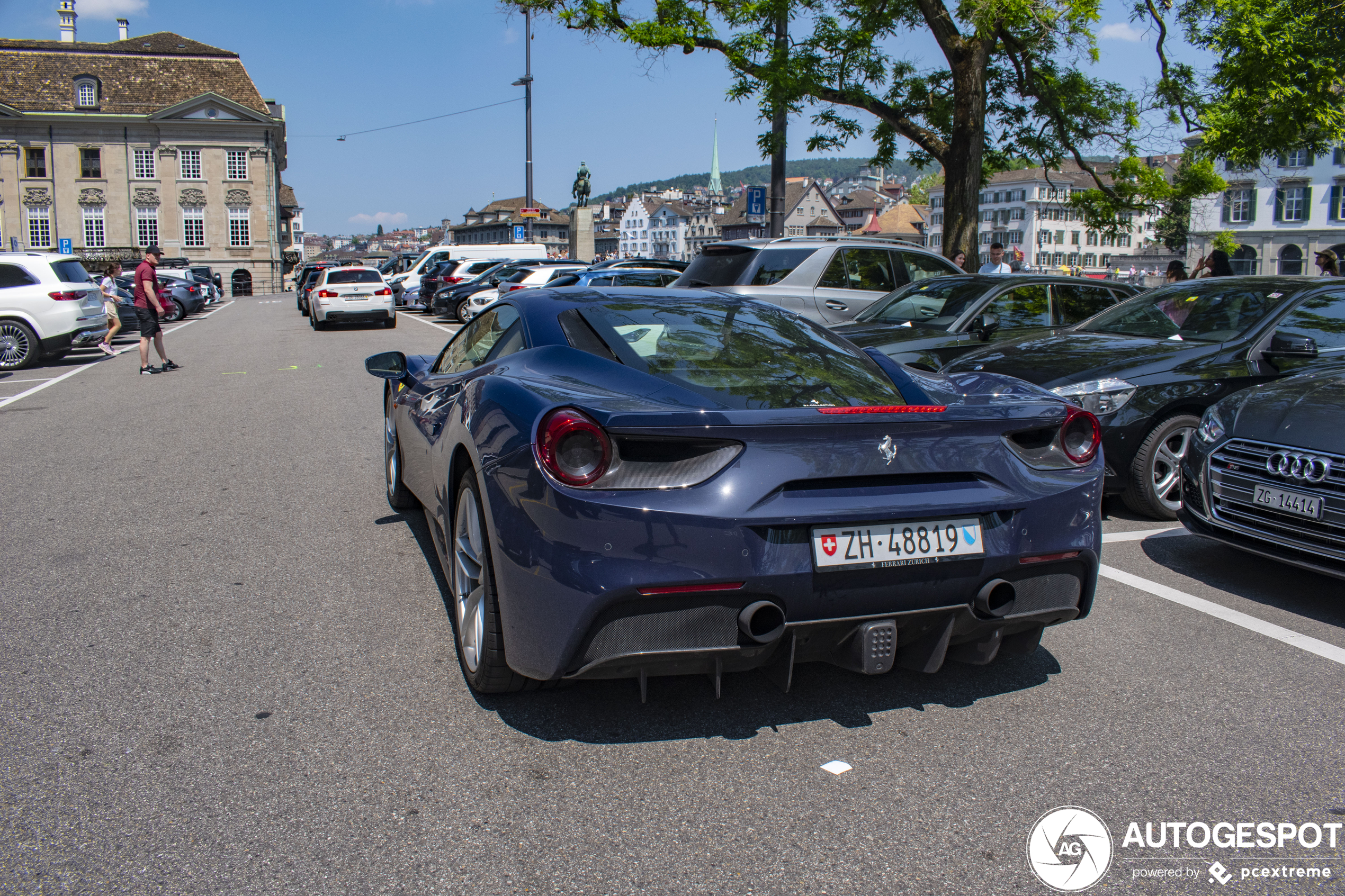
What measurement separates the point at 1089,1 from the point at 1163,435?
10.8m

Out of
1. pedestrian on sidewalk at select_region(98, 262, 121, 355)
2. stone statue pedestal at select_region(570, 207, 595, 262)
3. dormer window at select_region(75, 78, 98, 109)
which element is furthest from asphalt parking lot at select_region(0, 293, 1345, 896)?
dormer window at select_region(75, 78, 98, 109)

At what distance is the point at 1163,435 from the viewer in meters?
5.96

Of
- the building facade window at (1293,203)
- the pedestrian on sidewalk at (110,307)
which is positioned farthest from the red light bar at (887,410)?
the building facade window at (1293,203)

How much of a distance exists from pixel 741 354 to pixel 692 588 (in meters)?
1.25

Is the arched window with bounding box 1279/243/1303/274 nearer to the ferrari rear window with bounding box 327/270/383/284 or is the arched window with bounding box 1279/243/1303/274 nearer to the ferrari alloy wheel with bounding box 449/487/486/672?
the ferrari rear window with bounding box 327/270/383/284

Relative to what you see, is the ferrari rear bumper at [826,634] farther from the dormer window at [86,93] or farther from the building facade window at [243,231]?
the dormer window at [86,93]

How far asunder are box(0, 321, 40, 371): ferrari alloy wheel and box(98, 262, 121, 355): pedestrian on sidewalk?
1803 mm

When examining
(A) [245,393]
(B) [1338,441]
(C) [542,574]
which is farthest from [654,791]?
(A) [245,393]

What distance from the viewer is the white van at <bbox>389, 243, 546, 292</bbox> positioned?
34188mm

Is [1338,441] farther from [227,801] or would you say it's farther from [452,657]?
[227,801]

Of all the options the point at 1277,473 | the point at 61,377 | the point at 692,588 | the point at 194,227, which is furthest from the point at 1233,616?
the point at 194,227

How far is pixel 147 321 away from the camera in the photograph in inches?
584

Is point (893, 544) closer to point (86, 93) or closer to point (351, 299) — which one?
point (351, 299)

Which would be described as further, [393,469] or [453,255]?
[453,255]
